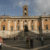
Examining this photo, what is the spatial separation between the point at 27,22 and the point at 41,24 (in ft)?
19.5

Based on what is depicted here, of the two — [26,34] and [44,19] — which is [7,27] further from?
[44,19]

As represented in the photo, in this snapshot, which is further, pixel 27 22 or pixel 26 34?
pixel 27 22

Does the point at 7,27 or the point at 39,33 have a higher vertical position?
the point at 7,27

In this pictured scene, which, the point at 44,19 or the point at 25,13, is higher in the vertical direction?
the point at 25,13

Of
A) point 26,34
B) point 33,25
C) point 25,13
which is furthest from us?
point 25,13

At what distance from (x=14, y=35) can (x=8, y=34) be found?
270cm

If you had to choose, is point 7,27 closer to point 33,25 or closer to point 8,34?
point 8,34

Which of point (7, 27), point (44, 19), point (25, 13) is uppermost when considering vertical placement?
point (25, 13)

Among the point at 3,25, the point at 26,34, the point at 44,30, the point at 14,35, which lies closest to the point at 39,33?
the point at 44,30

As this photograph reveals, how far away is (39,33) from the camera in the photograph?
37531mm

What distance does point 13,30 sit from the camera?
127 feet

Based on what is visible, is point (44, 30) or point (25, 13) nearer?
point (44, 30)

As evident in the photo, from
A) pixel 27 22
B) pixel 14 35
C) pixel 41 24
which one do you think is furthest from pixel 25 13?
pixel 14 35

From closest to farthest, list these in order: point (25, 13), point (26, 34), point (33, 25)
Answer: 1. point (26, 34)
2. point (33, 25)
3. point (25, 13)
